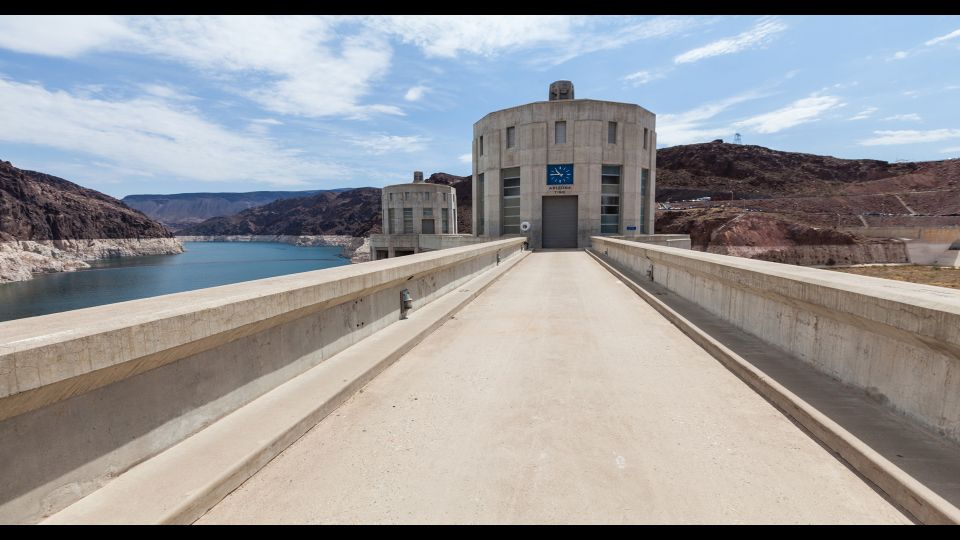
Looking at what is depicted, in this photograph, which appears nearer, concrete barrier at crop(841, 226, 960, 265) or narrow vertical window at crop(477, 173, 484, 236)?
narrow vertical window at crop(477, 173, 484, 236)

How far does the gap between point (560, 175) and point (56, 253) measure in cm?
19696

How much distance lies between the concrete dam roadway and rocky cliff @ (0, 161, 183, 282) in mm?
155737

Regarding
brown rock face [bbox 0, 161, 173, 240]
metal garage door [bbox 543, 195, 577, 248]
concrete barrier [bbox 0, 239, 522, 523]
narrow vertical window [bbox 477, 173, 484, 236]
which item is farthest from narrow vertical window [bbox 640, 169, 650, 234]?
brown rock face [bbox 0, 161, 173, 240]

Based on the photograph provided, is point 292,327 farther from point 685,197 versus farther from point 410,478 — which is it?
point 685,197

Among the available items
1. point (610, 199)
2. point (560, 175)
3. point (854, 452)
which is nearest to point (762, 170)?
point (610, 199)

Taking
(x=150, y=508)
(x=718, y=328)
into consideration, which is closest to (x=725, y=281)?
(x=718, y=328)

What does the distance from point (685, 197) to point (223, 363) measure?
491ft

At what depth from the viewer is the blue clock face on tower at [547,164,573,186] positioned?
35.3 metres

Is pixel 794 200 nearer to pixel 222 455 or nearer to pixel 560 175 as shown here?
pixel 560 175

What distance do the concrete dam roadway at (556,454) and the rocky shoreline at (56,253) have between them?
493 ft

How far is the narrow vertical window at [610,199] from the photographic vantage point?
119ft

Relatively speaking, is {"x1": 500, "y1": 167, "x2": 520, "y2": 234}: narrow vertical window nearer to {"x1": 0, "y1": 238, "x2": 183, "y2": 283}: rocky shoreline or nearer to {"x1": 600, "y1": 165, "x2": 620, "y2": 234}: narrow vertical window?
{"x1": 600, "y1": 165, "x2": 620, "y2": 234}: narrow vertical window

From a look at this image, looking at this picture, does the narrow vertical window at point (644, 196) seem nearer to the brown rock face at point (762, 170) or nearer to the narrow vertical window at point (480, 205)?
the narrow vertical window at point (480, 205)

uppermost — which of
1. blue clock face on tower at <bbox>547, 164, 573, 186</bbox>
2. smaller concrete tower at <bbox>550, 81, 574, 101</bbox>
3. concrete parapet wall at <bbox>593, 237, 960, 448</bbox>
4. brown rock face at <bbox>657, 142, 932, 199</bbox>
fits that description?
brown rock face at <bbox>657, 142, 932, 199</bbox>
